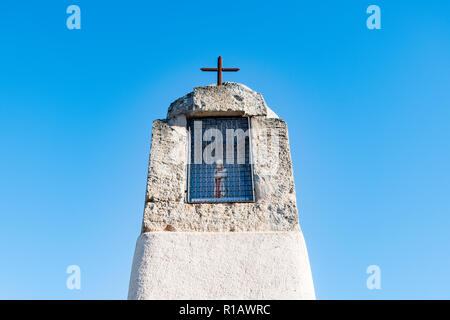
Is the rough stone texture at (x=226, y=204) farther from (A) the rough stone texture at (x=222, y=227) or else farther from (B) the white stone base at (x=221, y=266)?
(B) the white stone base at (x=221, y=266)

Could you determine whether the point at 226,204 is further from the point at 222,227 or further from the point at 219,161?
the point at 219,161

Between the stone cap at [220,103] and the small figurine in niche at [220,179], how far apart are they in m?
0.55

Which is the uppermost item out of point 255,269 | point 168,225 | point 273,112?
point 273,112

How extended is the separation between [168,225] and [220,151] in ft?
3.31

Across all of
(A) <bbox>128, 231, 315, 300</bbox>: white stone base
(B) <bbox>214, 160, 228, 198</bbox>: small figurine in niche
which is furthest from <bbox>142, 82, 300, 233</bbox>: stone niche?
(B) <bbox>214, 160, 228, 198</bbox>: small figurine in niche

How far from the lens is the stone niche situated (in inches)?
148

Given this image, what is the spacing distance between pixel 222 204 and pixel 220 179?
37 cm

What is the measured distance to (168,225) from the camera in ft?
12.3

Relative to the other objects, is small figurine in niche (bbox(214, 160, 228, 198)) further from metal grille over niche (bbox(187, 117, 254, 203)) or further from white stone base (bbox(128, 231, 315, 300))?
white stone base (bbox(128, 231, 315, 300))

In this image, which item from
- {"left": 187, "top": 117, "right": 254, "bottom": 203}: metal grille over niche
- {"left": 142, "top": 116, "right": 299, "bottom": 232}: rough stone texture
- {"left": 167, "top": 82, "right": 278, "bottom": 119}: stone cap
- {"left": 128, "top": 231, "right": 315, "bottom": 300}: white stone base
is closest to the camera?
{"left": 128, "top": 231, "right": 315, "bottom": 300}: white stone base
